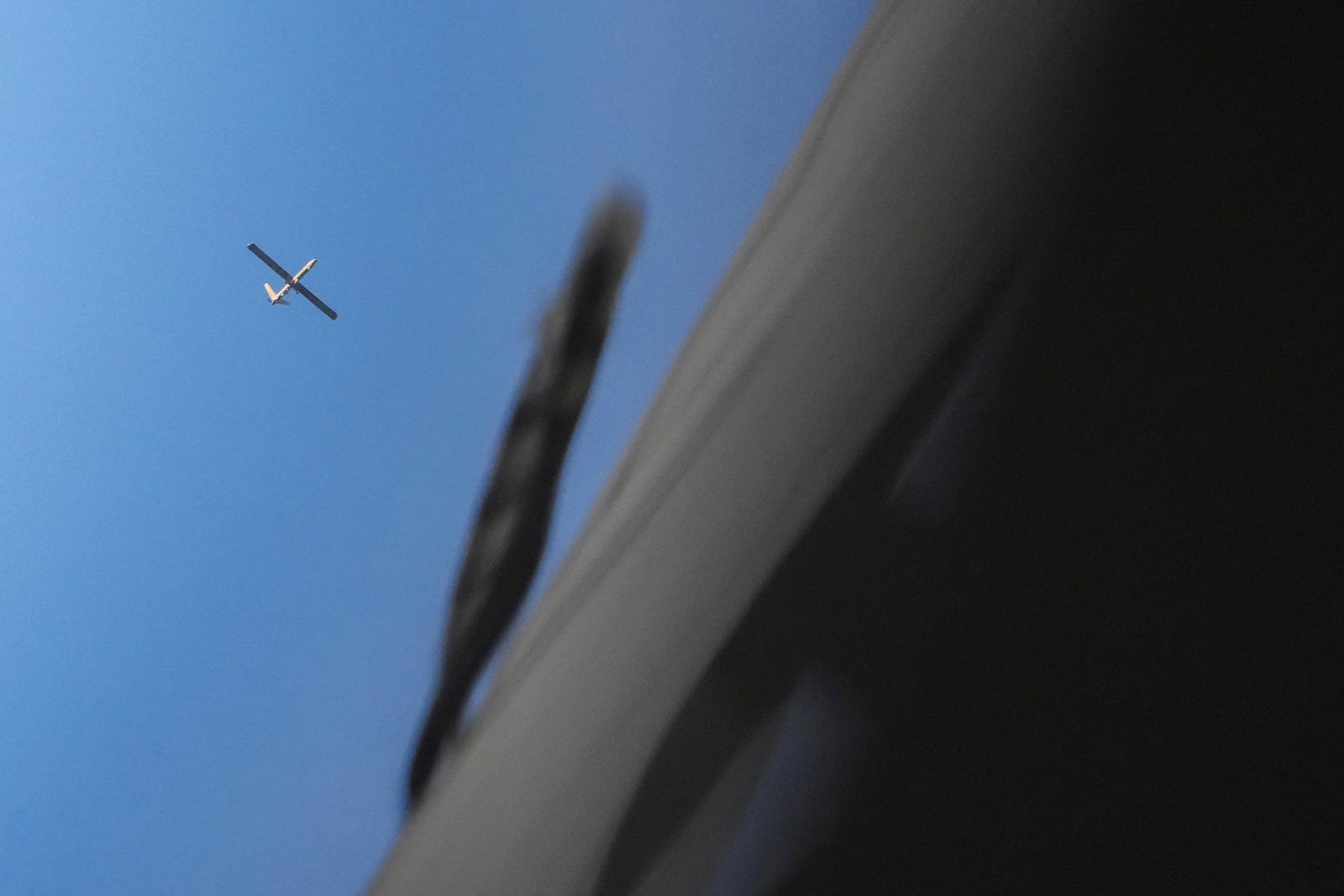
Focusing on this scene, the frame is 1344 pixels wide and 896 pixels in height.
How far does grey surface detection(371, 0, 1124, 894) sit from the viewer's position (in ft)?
1.49

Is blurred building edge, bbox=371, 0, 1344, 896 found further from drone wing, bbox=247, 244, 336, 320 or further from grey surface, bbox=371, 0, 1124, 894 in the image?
drone wing, bbox=247, 244, 336, 320

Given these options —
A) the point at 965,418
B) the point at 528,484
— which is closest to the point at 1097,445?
the point at 965,418

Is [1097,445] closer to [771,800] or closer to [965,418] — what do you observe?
[965,418]

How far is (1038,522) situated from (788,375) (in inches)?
6.0

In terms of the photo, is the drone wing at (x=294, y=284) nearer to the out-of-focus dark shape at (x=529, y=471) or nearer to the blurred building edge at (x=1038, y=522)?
the out-of-focus dark shape at (x=529, y=471)

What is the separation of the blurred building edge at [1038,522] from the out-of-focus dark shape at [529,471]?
19 centimetres

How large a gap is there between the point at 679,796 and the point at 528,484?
29 centimetres

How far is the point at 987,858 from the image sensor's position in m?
0.39

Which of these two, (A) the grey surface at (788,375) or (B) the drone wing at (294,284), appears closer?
(A) the grey surface at (788,375)

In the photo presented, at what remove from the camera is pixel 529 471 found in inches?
27.1

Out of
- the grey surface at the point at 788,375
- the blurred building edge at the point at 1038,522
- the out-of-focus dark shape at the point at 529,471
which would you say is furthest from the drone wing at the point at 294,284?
the blurred building edge at the point at 1038,522

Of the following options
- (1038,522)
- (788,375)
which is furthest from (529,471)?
(1038,522)

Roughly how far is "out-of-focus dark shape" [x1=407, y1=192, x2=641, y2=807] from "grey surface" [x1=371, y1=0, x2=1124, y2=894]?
0.06 metres

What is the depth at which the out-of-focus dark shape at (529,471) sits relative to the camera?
67cm
